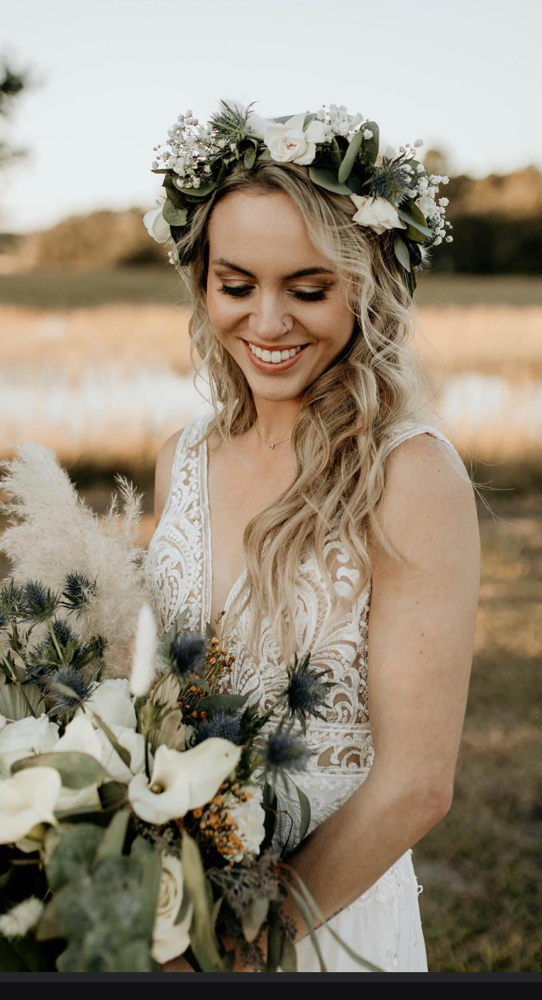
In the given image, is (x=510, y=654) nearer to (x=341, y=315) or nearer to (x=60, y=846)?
(x=341, y=315)

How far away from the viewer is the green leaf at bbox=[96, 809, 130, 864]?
1110mm

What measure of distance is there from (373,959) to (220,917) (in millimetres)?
869

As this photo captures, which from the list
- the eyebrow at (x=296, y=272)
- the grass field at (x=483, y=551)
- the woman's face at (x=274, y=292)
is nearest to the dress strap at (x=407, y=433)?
the woman's face at (x=274, y=292)

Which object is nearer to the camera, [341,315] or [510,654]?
[341,315]

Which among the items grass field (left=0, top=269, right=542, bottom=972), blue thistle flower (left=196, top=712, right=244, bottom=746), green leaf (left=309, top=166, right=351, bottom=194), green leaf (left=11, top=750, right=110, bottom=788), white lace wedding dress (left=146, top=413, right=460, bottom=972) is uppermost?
green leaf (left=309, top=166, right=351, bottom=194)

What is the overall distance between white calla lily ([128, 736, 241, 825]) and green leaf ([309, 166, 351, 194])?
1221 mm

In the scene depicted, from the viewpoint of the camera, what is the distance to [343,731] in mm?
1978

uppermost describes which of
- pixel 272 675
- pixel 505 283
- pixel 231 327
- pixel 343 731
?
pixel 231 327

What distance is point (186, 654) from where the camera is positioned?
1282mm

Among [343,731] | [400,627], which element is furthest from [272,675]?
[400,627]

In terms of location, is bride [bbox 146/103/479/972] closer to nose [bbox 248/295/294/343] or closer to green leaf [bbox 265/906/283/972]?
nose [bbox 248/295/294/343]

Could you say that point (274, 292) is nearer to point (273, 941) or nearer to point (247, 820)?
point (247, 820)

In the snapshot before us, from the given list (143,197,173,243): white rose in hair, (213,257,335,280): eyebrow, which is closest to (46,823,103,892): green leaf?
(213,257,335,280): eyebrow

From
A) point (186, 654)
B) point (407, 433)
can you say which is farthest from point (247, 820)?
point (407, 433)
